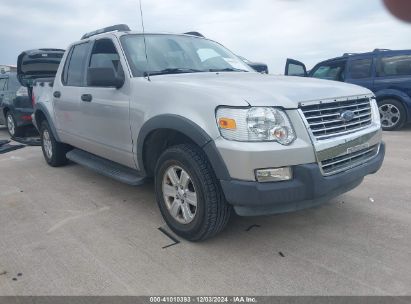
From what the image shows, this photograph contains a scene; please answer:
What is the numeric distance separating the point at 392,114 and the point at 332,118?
6.04 meters

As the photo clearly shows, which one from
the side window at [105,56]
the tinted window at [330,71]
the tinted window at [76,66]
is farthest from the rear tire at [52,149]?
the tinted window at [330,71]

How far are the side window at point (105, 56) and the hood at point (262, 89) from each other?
630mm

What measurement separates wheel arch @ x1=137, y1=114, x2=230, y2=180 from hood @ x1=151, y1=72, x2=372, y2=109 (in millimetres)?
292

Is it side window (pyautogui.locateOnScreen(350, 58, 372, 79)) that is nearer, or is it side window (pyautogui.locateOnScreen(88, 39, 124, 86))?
side window (pyautogui.locateOnScreen(88, 39, 124, 86))

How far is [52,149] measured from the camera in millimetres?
5707

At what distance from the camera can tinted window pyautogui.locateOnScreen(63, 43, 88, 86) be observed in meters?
4.57

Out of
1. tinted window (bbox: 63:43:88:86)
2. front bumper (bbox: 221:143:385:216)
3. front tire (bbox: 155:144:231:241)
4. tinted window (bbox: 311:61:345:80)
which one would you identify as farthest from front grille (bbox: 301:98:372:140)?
tinted window (bbox: 311:61:345:80)

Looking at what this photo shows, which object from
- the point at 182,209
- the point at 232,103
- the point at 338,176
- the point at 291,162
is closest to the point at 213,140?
the point at 232,103

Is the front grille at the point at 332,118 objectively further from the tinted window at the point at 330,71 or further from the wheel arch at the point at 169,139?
the tinted window at the point at 330,71

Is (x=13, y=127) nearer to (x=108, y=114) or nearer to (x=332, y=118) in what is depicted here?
(x=108, y=114)

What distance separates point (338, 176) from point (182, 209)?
126cm

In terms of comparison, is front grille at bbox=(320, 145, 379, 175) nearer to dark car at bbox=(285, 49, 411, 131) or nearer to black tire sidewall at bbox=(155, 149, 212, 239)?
black tire sidewall at bbox=(155, 149, 212, 239)

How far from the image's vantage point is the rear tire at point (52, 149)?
564 centimetres

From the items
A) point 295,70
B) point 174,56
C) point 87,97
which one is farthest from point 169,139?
point 295,70
